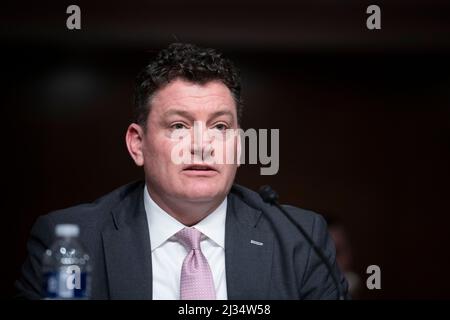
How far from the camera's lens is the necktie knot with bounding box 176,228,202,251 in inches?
78.4

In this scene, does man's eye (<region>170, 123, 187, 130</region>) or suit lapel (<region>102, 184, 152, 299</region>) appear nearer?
suit lapel (<region>102, 184, 152, 299</region>)

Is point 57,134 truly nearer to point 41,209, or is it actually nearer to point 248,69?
point 41,209

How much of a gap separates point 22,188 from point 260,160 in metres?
0.84

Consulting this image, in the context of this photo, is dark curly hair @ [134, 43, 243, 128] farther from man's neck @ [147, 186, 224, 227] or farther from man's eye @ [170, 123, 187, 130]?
man's neck @ [147, 186, 224, 227]

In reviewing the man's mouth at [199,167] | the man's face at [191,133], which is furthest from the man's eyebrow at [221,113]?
the man's mouth at [199,167]

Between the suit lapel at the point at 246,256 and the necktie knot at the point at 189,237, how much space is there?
0.28 feet

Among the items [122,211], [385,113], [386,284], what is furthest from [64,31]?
[386,284]

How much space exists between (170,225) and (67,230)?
0.30 meters

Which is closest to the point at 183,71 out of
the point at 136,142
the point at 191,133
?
the point at 191,133

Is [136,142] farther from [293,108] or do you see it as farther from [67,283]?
[293,108]

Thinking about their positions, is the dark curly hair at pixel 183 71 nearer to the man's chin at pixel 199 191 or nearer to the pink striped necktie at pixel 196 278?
the man's chin at pixel 199 191

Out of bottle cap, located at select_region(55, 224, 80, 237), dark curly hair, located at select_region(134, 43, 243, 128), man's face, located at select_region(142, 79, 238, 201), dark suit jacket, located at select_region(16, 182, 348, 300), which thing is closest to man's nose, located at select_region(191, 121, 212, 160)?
man's face, located at select_region(142, 79, 238, 201)

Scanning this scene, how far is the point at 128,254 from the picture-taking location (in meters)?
1.93

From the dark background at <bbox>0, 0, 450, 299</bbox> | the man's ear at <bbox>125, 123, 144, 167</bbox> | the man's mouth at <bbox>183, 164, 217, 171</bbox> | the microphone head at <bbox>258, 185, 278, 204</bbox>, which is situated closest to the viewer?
the microphone head at <bbox>258, 185, 278, 204</bbox>
